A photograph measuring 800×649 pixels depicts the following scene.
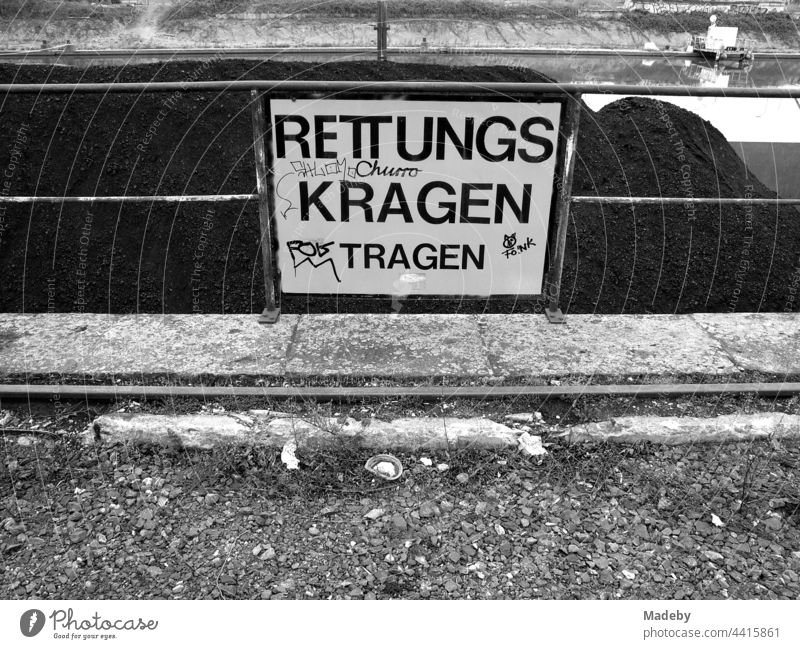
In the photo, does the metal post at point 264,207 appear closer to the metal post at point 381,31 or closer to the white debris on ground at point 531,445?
the white debris on ground at point 531,445

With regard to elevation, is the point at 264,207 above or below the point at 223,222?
above

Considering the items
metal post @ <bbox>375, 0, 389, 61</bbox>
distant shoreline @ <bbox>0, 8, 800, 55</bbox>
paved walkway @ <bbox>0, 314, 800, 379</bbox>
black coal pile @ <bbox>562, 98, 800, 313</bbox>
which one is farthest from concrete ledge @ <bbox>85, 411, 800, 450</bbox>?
distant shoreline @ <bbox>0, 8, 800, 55</bbox>

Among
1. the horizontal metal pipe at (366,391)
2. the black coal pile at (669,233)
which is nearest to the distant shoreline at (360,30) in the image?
the black coal pile at (669,233)

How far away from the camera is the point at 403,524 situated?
2314 millimetres

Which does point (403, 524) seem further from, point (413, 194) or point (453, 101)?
point (453, 101)

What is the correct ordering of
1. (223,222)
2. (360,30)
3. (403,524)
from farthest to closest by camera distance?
(360,30) < (223,222) < (403,524)

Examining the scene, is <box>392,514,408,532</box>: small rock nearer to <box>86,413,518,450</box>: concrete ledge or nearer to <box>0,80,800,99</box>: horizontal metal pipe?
<box>86,413,518,450</box>: concrete ledge

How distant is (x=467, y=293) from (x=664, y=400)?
1151mm

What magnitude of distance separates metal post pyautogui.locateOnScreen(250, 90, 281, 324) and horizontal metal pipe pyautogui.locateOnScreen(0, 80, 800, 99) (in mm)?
119

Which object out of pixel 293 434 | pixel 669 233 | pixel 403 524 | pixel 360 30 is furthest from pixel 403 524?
pixel 360 30

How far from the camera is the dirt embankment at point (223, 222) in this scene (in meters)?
6.39

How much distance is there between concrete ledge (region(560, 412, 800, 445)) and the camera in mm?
2711

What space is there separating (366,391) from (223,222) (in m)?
4.45

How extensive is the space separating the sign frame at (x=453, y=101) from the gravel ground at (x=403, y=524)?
3.65ft
